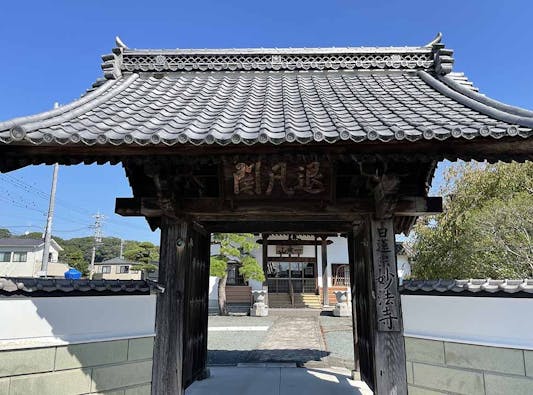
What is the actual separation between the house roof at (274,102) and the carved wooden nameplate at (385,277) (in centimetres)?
133

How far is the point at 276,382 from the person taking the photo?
245 inches

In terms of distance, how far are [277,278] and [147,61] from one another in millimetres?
20671

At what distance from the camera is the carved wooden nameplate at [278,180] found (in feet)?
12.7

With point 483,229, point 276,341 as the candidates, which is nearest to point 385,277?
point 483,229

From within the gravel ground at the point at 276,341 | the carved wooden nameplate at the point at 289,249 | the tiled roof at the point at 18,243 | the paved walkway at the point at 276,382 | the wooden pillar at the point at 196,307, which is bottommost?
the gravel ground at the point at 276,341

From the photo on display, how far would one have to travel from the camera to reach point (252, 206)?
13.9 feet

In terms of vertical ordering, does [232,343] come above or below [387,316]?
below

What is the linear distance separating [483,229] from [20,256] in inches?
1758

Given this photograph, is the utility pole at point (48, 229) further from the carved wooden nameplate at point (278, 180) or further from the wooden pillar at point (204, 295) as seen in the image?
the carved wooden nameplate at point (278, 180)

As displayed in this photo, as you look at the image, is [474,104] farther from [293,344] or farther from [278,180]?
[293,344]

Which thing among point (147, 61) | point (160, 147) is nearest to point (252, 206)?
point (160, 147)

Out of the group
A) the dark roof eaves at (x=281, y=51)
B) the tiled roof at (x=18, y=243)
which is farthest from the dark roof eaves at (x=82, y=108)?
the tiled roof at (x=18, y=243)

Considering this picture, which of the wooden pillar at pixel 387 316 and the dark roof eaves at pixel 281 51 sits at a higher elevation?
the dark roof eaves at pixel 281 51

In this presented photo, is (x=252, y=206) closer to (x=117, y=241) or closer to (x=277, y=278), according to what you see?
(x=277, y=278)
